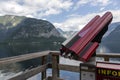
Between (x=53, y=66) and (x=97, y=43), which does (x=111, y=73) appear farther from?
(x=53, y=66)

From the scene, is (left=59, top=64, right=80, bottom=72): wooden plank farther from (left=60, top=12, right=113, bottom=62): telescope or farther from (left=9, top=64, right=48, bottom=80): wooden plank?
(left=60, top=12, right=113, bottom=62): telescope

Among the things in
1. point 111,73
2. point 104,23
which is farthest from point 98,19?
point 111,73

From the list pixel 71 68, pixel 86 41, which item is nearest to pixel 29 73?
pixel 71 68

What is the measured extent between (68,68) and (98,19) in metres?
2.73

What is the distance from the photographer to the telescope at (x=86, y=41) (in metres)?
2.46

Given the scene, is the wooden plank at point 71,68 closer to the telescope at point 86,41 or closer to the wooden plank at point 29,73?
the wooden plank at point 29,73

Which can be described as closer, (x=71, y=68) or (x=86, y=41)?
(x=86, y=41)

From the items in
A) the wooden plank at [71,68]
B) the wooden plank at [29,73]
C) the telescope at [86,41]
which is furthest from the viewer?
the wooden plank at [71,68]

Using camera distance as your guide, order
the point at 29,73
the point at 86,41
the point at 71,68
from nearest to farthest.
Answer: the point at 86,41 < the point at 29,73 < the point at 71,68

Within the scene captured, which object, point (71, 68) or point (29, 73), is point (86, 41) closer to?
point (29, 73)

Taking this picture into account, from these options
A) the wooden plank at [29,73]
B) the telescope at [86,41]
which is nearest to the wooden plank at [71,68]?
the wooden plank at [29,73]

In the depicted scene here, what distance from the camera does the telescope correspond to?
2461 millimetres

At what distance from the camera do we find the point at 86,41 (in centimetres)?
251

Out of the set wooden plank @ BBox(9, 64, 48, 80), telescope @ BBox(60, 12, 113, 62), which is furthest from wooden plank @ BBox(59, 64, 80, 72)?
telescope @ BBox(60, 12, 113, 62)
